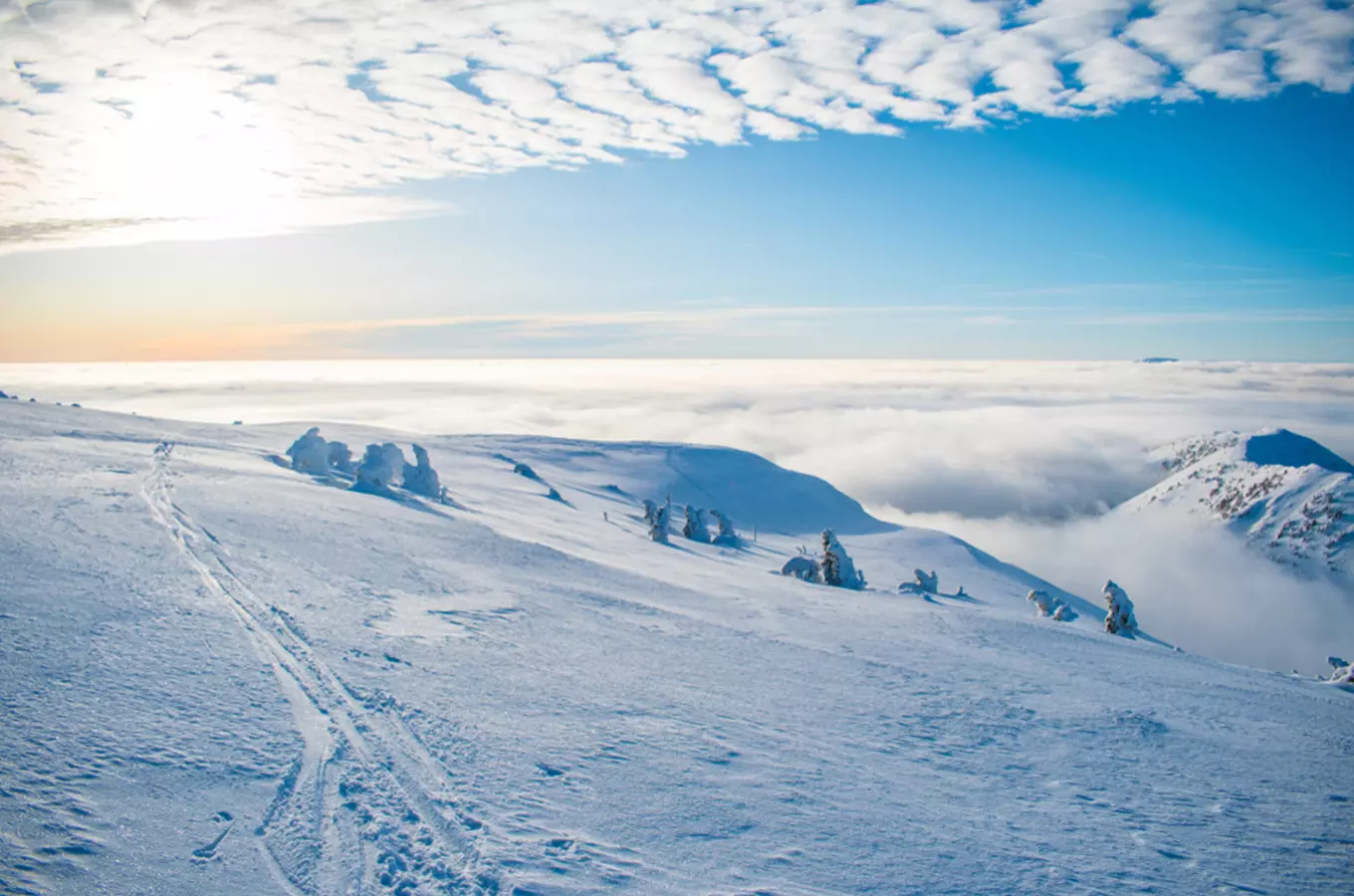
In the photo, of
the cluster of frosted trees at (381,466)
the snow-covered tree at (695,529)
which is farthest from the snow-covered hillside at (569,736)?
the snow-covered tree at (695,529)

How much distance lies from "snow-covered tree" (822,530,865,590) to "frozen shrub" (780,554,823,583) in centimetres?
47

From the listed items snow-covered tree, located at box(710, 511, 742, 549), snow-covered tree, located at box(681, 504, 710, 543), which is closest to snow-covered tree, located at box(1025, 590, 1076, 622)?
snow-covered tree, located at box(710, 511, 742, 549)

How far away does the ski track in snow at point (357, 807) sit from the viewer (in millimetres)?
5566

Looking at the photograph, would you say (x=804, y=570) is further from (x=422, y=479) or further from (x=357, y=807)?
(x=357, y=807)

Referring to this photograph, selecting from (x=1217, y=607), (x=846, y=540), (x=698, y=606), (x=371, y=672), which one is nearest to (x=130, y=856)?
(x=371, y=672)

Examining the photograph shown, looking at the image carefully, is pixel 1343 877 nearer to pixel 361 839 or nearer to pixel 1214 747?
pixel 1214 747

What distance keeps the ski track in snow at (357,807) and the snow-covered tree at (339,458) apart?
2742 centimetres

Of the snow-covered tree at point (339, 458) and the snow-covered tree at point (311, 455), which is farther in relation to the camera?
the snow-covered tree at point (339, 458)

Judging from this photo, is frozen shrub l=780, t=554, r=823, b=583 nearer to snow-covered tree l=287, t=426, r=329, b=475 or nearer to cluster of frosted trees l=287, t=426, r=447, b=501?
cluster of frosted trees l=287, t=426, r=447, b=501

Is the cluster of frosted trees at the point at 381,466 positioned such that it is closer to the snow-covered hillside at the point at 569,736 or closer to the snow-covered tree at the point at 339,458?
the snow-covered tree at the point at 339,458

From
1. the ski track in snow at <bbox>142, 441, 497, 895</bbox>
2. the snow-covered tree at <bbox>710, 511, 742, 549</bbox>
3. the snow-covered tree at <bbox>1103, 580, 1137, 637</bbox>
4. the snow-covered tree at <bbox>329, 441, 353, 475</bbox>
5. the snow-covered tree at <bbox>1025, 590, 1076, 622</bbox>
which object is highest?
the ski track in snow at <bbox>142, 441, 497, 895</bbox>

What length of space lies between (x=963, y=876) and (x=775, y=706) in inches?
159

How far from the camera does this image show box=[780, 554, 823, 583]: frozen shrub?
2900 cm

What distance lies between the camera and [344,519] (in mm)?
19594
